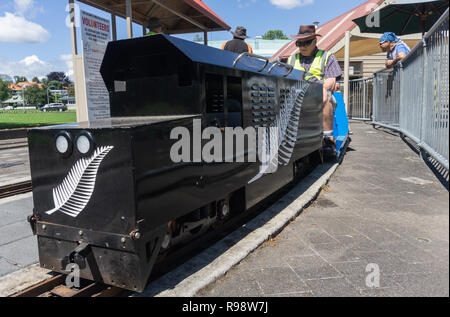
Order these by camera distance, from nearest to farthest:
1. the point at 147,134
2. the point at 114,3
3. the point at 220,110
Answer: the point at 147,134 < the point at 220,110 < the point at 114,3

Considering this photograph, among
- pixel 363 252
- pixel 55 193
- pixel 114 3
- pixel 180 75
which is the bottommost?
pixel 363 252

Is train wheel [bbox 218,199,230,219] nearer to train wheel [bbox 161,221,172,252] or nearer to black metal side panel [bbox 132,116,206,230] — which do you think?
black metal side panel [bbox 132,116,206,230]

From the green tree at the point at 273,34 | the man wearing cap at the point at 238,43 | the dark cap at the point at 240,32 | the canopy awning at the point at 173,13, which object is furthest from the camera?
the green tree at the point at 273,34

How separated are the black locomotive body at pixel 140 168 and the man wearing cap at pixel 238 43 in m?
2.07

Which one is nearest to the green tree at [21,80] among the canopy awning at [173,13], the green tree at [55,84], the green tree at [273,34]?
the green tree at [55,84]

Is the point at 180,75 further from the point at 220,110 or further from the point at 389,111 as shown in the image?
the point at 389,111

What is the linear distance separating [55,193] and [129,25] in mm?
3712

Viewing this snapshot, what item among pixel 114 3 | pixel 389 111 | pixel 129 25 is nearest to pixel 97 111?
pixel 129 25

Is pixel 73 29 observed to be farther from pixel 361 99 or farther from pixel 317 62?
pixel 361 99

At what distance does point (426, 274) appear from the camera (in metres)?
2.80

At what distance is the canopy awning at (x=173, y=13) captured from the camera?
6367mm

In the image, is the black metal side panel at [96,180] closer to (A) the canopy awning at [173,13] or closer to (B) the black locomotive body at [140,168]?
(B) the black locomotive body at [140,168]

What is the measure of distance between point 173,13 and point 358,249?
601 centimetres

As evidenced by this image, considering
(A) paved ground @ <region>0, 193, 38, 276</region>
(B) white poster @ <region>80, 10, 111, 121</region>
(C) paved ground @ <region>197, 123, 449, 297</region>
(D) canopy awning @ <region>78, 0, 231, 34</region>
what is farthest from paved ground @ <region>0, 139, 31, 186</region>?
(C) paved ground @ <region>197, 123, 449, 297</region>
